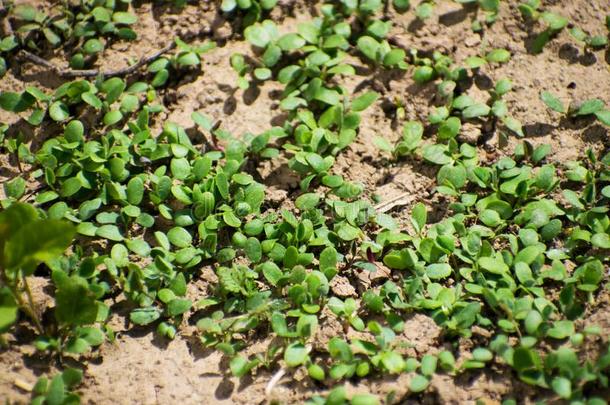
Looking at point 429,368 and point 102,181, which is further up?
point 102,181

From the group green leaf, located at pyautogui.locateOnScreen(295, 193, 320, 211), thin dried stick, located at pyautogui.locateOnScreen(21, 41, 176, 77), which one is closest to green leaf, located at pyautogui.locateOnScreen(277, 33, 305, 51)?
thin dried stick, located at pyautogui.locateOnScreen(21, 41, 176, 77)

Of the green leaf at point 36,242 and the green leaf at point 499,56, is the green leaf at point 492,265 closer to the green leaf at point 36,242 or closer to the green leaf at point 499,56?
the green leaf at point 499,56

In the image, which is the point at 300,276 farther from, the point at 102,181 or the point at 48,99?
the point at 48,99

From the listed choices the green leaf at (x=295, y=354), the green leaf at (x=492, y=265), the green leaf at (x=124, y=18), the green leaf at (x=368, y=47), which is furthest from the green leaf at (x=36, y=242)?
the green leaf at (x=368, y=47)

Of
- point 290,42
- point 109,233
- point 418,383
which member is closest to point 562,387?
point 418,383

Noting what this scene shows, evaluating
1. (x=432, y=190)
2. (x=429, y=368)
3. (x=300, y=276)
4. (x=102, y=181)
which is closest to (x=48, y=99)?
(x=102, y=181)

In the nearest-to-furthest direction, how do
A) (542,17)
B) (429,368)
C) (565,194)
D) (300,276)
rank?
1. (429,368)
2. (300,276)
3. (565,194)
4. (542,17)

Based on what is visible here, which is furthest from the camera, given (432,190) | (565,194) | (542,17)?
(542,17)

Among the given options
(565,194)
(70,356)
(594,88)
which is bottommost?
(70,356)
